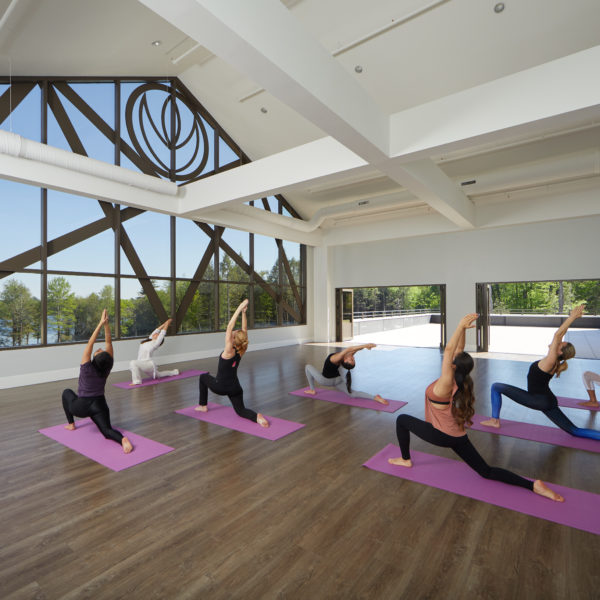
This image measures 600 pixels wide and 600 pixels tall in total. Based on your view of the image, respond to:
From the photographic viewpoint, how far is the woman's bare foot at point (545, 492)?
2388 mm

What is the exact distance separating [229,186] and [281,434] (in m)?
4.53

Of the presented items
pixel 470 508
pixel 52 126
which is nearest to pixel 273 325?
pixel 52 126

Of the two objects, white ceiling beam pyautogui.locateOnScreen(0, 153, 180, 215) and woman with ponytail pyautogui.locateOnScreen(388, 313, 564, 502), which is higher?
white ceiling beam pyautogui.locateOnScreen(0, 153, 180, 215)

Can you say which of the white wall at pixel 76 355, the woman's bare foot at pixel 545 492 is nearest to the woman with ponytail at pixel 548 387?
the woman's bare foot at pixel 545 492

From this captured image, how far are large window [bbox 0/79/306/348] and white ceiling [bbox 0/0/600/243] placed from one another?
1.70ft

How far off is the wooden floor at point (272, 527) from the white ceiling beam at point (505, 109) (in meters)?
3.19

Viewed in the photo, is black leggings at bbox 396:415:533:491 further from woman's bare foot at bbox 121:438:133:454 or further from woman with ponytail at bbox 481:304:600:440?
woman's bare foot at bbox 121:438:133:454

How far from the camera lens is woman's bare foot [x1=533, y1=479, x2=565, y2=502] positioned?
239 centimetres

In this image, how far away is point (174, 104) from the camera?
26.8 ft

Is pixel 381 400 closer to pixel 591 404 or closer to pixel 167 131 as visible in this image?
pixel 591 404

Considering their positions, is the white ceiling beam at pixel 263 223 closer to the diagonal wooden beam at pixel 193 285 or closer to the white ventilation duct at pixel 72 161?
the diagonal wooden beam at pixel 193 285

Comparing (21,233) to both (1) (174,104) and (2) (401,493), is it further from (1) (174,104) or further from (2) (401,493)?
(2) (401,493)

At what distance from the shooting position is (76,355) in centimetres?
661

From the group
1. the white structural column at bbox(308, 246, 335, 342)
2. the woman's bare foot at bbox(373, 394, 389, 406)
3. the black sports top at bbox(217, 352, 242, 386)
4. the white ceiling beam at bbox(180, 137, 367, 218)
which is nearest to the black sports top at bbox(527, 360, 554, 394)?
the woman's bare foot at bbox(373, 394, 389, 406)
